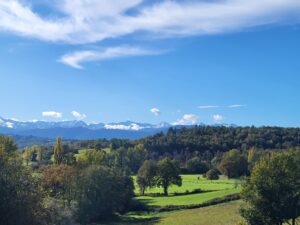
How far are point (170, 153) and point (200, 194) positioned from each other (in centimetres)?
9871

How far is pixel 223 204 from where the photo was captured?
83.2 metres

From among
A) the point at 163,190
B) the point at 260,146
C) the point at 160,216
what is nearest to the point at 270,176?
the point at 160,216

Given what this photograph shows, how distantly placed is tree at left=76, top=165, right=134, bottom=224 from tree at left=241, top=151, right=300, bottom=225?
3433 cm

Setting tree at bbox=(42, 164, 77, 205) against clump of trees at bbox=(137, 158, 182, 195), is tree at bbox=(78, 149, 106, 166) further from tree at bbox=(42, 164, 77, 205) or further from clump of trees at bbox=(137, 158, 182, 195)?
tree at bbox=(42, 164, 77, 205)

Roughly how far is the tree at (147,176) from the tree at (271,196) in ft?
217

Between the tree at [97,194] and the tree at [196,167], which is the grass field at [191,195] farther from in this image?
the tree at [196,167]

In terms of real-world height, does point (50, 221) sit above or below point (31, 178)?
below

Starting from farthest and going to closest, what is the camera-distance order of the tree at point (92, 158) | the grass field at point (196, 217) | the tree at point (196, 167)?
1. the tree at point (196, 167)
2. the tree at point (92, 158)
3. the grass field at point (196, 217)

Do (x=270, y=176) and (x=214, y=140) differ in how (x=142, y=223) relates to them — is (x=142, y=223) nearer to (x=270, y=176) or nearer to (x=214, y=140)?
(x=270, y=176)

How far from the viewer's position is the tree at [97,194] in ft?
245

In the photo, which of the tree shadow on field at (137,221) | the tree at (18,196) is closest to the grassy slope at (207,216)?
the tree shadow on field at (137,221)

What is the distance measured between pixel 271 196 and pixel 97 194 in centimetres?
3723

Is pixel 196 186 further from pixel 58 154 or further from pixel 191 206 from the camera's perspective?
pixel 58 154

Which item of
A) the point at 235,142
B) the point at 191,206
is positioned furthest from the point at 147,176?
the point at 235,142
